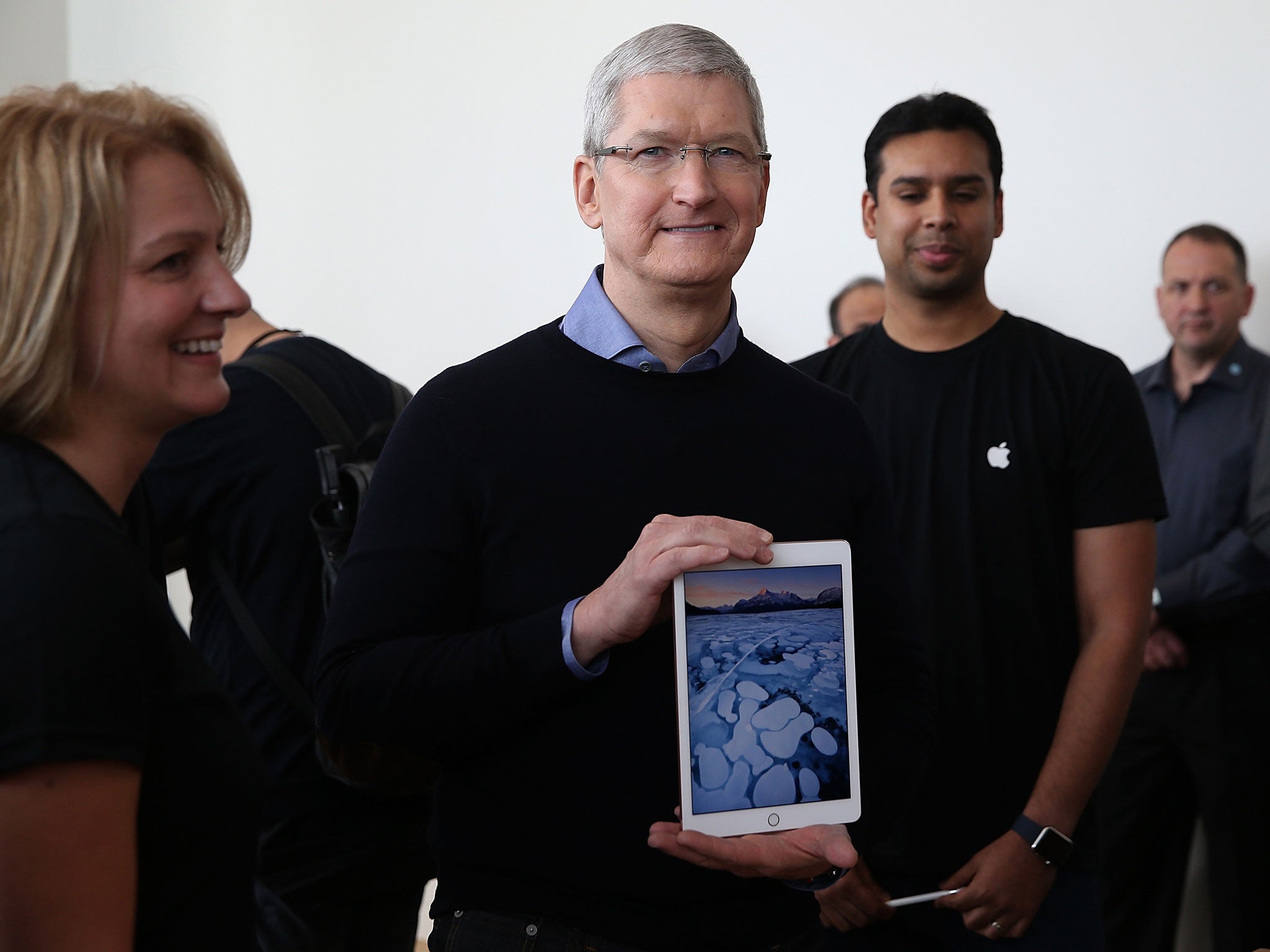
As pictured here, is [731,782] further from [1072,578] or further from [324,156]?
[324,156]

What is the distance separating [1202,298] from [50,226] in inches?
111

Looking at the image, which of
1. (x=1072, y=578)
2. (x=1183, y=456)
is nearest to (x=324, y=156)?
(x=1183, y=456)

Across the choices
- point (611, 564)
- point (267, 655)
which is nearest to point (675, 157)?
point (611, 564)

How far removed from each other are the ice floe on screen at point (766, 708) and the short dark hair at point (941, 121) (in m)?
1.26

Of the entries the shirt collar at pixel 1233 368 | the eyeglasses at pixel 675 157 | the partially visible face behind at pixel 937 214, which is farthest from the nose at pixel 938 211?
the shirt collar at pixel 1233 368

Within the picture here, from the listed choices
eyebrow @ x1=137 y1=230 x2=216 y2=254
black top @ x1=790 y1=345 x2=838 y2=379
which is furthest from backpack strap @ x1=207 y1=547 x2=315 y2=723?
black top @ x1=790 y1=345 x2=838 y2=379

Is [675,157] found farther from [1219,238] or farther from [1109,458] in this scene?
[1219,238]

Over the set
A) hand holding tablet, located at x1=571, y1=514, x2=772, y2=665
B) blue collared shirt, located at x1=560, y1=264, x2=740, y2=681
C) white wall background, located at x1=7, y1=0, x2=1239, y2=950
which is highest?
white wall background, located at x1=7, y1=0, x2=1239, y2=950

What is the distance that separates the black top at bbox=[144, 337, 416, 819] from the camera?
177 cm

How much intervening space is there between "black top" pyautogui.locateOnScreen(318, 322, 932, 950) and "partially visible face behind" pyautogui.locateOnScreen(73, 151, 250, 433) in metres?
0.25

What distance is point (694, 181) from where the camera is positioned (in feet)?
4.32

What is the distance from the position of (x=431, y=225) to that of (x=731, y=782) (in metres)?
3.53

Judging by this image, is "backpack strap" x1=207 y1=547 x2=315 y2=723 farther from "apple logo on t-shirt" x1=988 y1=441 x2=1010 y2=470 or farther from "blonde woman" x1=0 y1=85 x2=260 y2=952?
"apple logo on t-shirt" x1=988 y1=441 x2=1010 y2=470

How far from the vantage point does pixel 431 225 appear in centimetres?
439
